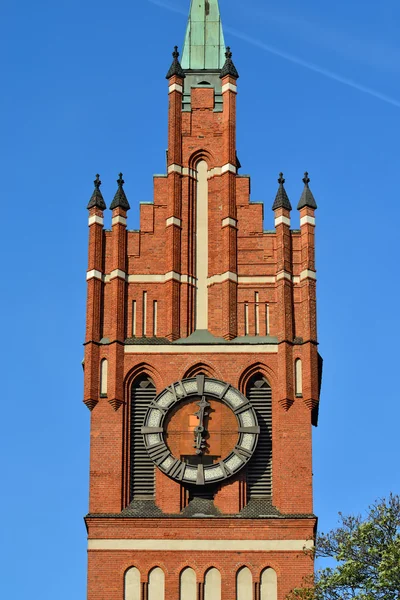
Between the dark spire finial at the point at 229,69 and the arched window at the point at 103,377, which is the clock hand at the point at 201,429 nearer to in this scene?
the arched window at the point at 103,377

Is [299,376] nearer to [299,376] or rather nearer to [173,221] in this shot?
[299,376]

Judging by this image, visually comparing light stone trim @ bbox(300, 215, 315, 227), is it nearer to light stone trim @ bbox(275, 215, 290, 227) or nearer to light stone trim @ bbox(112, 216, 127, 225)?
light stone trim @ bbox(275, 215, 290, 227)

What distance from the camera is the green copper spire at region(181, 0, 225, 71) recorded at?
61.0 m

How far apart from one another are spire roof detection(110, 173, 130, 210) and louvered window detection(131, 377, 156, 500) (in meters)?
4.88

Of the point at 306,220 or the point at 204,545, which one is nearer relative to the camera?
the point at 204,545

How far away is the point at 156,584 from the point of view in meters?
54.1

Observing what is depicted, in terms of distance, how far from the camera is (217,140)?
195 ft

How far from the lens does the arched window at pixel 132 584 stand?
54.0m

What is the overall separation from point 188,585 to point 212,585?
605 millimetres

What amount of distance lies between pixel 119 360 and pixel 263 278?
452 centimetres

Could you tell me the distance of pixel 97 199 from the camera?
5853 centimetres

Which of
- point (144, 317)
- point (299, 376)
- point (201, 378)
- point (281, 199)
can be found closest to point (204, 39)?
point (281, 199)

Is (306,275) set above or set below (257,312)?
above

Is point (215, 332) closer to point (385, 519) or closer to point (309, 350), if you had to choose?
point (309, 350)
